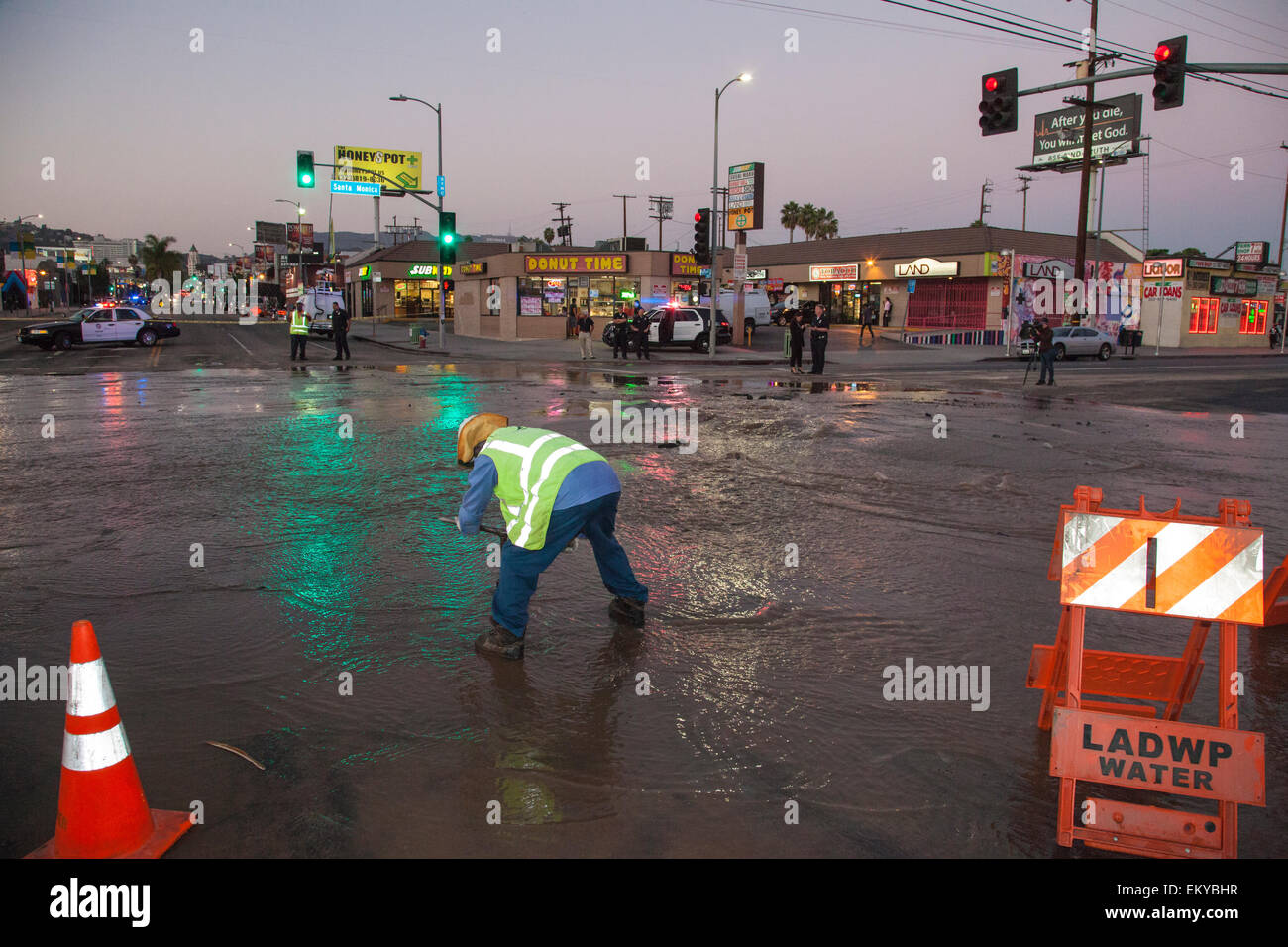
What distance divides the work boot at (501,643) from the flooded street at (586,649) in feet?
0.35

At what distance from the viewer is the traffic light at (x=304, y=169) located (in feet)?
96.0

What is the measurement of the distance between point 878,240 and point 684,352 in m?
19.0

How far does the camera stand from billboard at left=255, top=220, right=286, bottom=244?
13738cm

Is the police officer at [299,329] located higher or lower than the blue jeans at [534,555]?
higher

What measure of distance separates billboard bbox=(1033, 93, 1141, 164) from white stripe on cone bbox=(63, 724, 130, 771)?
55687mm

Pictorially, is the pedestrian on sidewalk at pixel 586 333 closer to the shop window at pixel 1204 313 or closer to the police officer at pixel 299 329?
the police officer at pixel 299 329

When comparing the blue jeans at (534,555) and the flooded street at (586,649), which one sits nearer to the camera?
the flooded street at (586,649)

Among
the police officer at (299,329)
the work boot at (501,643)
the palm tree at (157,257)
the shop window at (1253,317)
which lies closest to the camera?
the work boot at (501,643)

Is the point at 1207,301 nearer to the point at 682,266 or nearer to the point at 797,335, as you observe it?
the point at 682,266

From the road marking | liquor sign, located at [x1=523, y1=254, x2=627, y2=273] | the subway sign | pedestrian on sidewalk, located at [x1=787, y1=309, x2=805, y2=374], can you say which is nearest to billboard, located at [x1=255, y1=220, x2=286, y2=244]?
the subway sign

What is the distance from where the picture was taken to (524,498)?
4.33 m

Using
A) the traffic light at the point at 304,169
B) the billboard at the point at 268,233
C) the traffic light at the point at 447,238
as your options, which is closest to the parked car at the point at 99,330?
the traffic light at the point at 304,169

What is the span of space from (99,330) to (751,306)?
28249 millimetres
